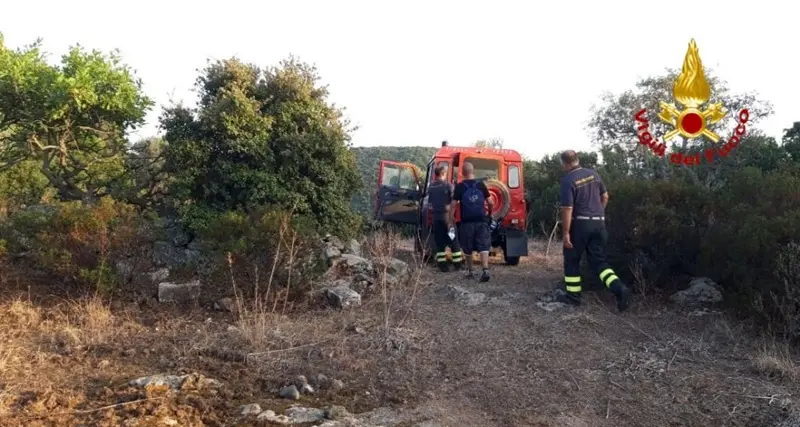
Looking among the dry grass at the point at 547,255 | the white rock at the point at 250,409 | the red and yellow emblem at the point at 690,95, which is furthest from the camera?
the red and yellow emblem at the point at 690,95

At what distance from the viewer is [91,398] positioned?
4.61 metres

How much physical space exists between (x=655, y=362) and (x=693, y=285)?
2046 millimetres

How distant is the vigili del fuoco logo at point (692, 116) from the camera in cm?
1181

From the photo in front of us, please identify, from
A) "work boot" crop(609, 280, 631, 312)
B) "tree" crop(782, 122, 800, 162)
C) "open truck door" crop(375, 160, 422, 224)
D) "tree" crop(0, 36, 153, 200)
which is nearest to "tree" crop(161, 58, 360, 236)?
"tree" crop(0, 36, 153, 200)

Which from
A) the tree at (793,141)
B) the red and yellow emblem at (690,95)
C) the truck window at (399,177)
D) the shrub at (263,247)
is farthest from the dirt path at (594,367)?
Answer: the tree at (793,141)

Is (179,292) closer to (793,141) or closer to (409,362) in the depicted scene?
(409,362)

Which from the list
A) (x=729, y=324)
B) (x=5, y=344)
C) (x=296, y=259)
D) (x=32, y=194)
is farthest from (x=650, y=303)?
(x=32, y=194)

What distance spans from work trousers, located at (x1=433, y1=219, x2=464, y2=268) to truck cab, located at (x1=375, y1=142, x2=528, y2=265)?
0.18 meters

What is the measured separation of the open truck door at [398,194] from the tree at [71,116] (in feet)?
16.3

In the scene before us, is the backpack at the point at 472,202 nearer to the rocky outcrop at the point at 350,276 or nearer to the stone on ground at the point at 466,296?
the rocky outcrop at the point at 350,276

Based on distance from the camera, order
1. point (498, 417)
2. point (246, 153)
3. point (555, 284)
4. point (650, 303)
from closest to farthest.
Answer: point (498, 417) < point (650, 303) < point (555, 284) < point (246, 153)

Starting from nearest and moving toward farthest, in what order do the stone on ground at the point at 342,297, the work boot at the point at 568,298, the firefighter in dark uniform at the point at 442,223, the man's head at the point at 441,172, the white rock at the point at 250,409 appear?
the white rock at the point at 250,409 < the work boot at the point at 568,298 < the stone on ground at the point at 342,297 < the firefighter in dark uniform at the point at 442,223 < the man's head at the point at 441,172

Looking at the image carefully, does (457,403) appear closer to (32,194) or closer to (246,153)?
(246,153)

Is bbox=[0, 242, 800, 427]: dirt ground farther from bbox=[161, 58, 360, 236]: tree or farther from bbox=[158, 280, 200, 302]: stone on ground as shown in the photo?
bbox=[161, 58, 360, 236]: tree
